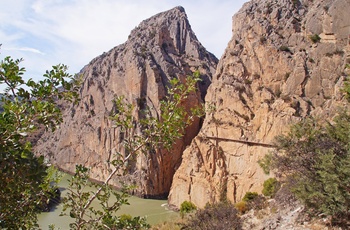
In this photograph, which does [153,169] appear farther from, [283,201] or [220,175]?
[283,201]

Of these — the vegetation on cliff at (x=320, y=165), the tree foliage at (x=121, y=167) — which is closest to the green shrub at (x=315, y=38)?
the vegetation on cliff at (x=320, y=165)

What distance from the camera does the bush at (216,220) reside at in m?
A: 13.0

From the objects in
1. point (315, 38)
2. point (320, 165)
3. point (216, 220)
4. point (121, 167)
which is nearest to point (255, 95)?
point (315, 38)

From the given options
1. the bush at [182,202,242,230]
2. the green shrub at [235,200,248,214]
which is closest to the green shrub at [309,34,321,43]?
the green shrub at [235,200,248,214]

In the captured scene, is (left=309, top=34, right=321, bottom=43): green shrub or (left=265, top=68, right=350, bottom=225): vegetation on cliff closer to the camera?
(left=265, top=68, right=350, bottom=225): vegetation on cliff

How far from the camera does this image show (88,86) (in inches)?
2217

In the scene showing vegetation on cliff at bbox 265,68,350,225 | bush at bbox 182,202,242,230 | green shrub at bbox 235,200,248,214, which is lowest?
green shrub at bbox 235,200,248,214

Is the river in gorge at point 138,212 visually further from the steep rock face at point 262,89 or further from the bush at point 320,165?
the bush at point 320,165

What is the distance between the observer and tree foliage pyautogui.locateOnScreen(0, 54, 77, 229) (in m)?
3.19

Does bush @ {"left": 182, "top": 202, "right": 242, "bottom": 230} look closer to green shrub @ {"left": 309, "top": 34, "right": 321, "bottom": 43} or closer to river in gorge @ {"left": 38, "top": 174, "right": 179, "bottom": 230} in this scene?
river in gorge @ {"left": 38, "top": 174, "right": 179, "bottom": 230}

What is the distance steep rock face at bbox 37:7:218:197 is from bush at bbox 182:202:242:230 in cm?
2679

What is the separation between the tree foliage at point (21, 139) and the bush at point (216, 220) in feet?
32.8

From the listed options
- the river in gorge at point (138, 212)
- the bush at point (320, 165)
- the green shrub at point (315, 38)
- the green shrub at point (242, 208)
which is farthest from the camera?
the river in gorge at point (138, 212)

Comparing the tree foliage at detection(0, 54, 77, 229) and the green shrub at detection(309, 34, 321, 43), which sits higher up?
the green shrub at detection(309, 34, 321, 43)
